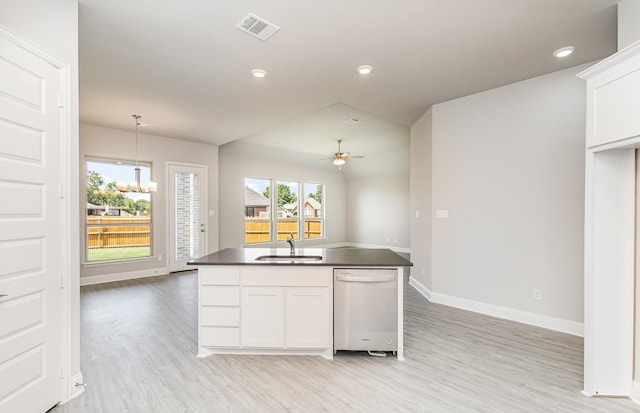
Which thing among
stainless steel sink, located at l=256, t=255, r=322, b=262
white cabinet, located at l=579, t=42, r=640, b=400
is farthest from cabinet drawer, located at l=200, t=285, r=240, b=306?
white cabinet, located at l=579, t=42, r=640, b=400

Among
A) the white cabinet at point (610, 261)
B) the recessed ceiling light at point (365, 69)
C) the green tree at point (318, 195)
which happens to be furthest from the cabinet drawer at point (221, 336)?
the green tree at point (318, 195)

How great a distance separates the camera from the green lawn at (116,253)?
5555 millimetres

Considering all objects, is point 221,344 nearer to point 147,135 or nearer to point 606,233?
point 606,233

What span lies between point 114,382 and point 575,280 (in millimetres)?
4590

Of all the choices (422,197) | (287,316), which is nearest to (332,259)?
(287,316)

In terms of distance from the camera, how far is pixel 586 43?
2.83 meters

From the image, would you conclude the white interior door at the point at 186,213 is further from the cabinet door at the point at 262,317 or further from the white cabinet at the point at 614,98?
the white cabinet at the point at 614,98

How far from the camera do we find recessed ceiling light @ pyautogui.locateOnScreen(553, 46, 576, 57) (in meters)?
2.90

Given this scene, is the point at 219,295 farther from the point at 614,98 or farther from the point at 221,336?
the point at 614,98

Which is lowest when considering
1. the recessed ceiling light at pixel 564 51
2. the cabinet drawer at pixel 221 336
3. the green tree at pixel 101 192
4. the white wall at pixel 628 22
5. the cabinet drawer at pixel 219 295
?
the cabinet drawer at pixel 221 336

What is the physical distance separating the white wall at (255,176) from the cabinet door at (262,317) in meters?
5.11

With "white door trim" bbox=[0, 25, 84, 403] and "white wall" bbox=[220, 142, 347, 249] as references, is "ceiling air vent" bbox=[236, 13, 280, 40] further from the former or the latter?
"white wall" bbox=[220, 142, 347, 249]

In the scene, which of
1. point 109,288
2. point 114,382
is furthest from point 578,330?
point 109,288

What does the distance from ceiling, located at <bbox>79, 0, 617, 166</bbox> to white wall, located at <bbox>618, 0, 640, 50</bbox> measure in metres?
0.12
